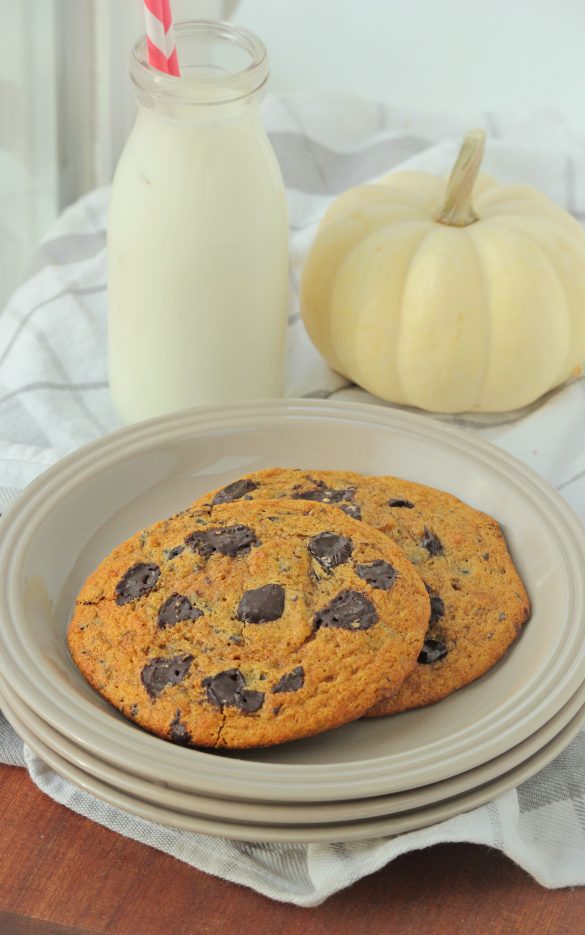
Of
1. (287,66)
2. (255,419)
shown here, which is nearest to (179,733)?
(255,419)

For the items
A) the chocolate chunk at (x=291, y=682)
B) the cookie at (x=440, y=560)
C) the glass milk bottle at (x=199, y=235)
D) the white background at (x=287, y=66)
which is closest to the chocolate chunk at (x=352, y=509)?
the cookie at (x=440, y=560)

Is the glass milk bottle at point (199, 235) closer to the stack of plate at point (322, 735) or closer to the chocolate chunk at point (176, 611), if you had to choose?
the stack of plate at point (322, 735)

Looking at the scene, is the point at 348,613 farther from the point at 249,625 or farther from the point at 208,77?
the point at 208,77

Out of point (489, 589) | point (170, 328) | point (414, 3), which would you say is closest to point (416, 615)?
point (489, 589)

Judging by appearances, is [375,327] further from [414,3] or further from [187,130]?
[414,3]

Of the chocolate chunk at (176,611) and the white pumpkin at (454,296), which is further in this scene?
the white pumpkin at (454,296)
